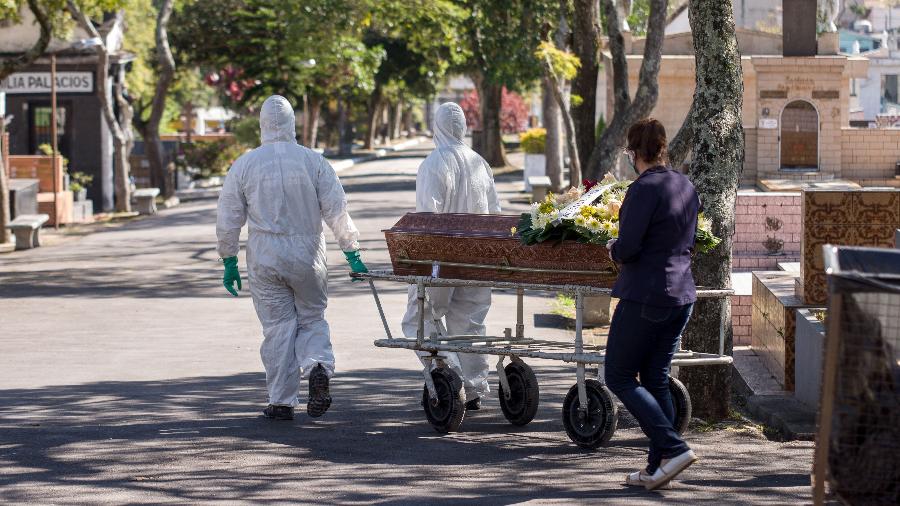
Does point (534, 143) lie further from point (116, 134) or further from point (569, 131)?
point (569, 131)

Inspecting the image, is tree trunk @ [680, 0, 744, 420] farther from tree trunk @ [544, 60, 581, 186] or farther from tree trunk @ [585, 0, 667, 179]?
tree trunk @ [544, 60, 581, 186]

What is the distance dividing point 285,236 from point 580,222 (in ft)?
6.72

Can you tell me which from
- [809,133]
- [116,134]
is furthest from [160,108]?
[809,133]

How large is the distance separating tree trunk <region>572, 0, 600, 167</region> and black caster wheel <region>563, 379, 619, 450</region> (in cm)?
1125

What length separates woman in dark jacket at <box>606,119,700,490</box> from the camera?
274 inches

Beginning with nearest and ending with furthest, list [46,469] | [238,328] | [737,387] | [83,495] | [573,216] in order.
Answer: [83,495], [46,469], [573,216], [737,387], [238,328]

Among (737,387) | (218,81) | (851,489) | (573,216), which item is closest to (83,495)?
(573,216)

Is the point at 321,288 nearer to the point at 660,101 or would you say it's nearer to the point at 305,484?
the point at 305,484

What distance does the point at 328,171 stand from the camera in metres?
9.33

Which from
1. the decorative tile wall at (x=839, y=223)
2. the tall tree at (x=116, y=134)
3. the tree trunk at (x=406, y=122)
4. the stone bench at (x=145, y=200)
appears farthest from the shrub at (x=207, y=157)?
the tree trunk at (x=406, y=122)

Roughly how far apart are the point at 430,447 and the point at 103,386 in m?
3.27

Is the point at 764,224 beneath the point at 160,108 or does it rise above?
beneath

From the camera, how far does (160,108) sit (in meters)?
36.2

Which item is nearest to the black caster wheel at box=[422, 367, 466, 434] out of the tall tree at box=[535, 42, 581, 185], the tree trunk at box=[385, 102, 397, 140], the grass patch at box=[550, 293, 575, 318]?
the grass patch at box=[550, 293, 575, 318]
